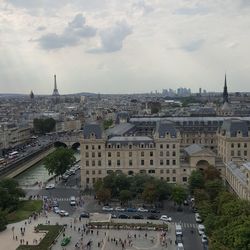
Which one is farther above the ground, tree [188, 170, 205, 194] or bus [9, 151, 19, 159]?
tree [188, 170, 205, 194]

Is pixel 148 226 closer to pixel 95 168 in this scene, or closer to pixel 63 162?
pixel 95 168

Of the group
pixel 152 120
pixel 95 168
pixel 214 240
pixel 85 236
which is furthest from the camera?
pixel 152 120

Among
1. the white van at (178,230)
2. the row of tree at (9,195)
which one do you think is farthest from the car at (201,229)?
the row of tree at (9,195)

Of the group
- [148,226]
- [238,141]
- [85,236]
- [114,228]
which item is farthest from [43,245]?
[238,141]

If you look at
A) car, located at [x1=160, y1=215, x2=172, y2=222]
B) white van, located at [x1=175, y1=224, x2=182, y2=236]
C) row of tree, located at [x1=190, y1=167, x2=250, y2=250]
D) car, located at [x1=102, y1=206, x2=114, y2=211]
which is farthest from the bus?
white van, located at [x1=175, y1=224, x2=182, y2=236]

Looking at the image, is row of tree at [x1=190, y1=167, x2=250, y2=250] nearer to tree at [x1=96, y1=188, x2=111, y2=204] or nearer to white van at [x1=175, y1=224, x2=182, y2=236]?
white van at [x1=175, y1=224, x2=182, y2=236]

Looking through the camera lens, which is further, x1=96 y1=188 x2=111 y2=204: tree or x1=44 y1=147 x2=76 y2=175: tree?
x1=44 y1=147 x2=76 y2=175: tree

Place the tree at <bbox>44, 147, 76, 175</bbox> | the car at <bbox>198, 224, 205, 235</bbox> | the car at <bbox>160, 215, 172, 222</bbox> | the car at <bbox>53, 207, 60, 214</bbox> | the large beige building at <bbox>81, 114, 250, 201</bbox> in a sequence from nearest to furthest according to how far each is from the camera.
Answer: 1. the car at <bbox>198, 224, 205, 235</bbox>
2. the car at <bbox>160, 215, 172, 222</bbox>
3. the car at <bbox>53, 207, 60, 214</bbox>
4. the large beige building at <bbox>81, 114, 250, 201</bbox>
5. the tree at <bbox>44, 147, 76, 175</bbox>
